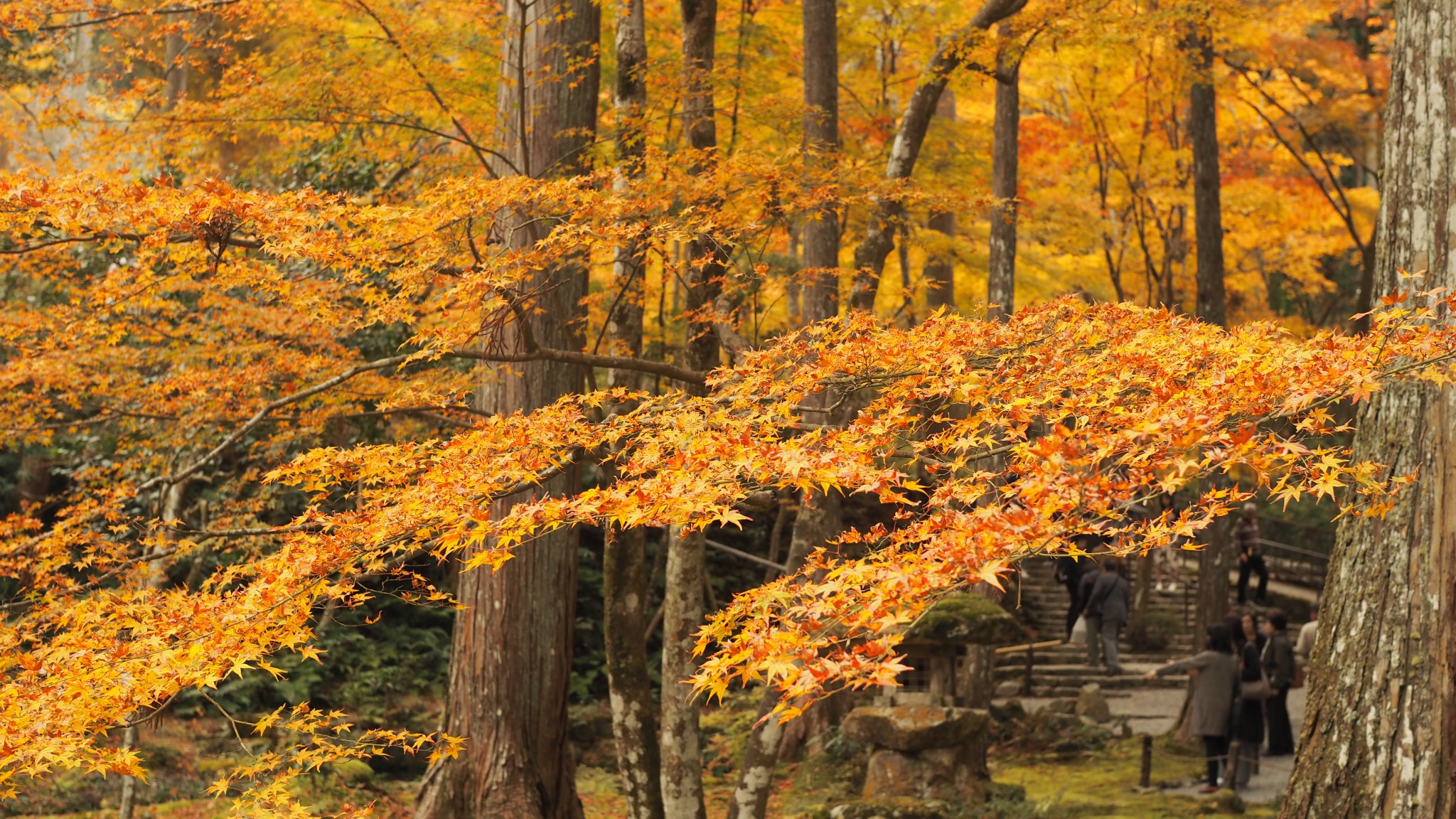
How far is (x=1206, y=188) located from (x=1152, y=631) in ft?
23.0

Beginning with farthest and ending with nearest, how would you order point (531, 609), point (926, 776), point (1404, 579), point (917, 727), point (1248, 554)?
point (1248, 554)
point (926, 776)
point (917, 727)
point (531, 609)
point (1404, 579)

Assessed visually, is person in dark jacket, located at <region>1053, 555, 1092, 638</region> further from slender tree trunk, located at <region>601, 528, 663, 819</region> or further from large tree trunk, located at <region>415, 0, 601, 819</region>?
large tree trunk, located at <region>415, 0, 601, 819</region>

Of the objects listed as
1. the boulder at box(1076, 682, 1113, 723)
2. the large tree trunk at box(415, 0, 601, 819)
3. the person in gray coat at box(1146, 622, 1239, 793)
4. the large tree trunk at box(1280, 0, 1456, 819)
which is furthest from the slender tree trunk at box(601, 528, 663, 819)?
the boulder at box(1076, 682, 1113, 723)

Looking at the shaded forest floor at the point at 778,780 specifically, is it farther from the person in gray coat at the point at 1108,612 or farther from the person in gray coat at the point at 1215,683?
the person in gray coat at the point at 1108,612

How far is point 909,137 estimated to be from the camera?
8.27m

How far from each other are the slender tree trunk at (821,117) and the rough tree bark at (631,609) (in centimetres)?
171

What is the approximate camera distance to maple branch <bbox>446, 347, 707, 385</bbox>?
5.88 metres

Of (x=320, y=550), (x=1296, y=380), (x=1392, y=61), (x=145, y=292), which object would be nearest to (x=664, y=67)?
(x=145, y=292)

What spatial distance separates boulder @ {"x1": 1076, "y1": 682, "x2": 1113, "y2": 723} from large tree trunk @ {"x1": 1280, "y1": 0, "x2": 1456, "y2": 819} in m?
8.38

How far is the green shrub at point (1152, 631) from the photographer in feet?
56.1

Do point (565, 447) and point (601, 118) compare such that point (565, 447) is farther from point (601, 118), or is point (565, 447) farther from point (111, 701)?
point (601, 118)

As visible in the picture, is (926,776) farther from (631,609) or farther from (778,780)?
(631,609)

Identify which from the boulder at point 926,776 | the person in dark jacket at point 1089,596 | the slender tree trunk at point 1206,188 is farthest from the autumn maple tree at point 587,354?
the person in dark jacket at point 1089,596

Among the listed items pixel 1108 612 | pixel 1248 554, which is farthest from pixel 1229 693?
pixel 1248 554
